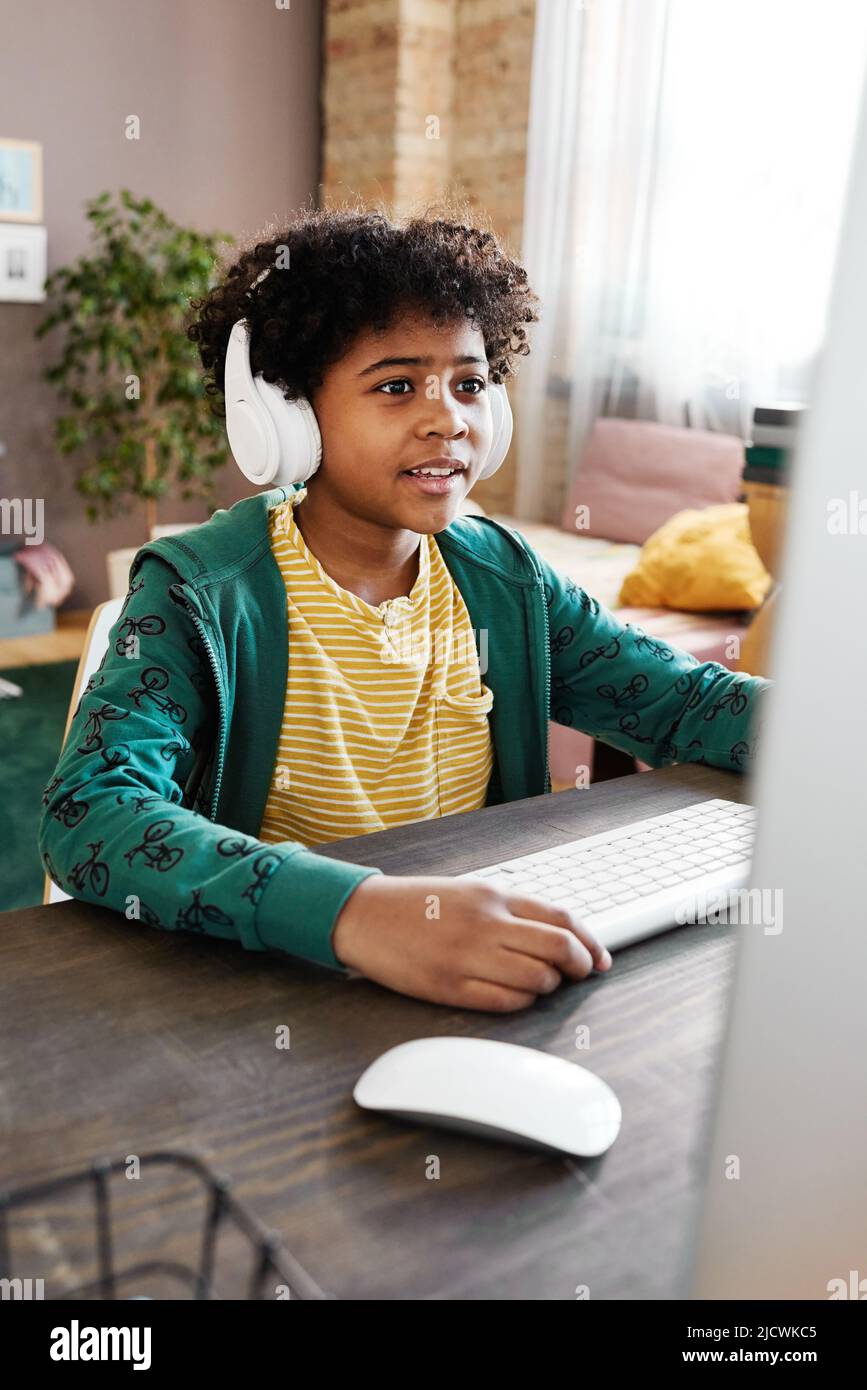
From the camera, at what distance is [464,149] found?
A: 14.2ft

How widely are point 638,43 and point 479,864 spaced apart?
3583 mm

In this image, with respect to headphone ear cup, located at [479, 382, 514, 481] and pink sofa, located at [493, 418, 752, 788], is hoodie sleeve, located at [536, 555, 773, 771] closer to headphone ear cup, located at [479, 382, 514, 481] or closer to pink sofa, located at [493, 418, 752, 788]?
headphone ear cup, located at [479, 382, 514, 481]

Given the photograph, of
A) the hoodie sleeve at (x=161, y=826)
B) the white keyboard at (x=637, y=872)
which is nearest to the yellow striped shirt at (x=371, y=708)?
the hoodie sleeve at (x=161, y=826)

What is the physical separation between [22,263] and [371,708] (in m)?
3.41

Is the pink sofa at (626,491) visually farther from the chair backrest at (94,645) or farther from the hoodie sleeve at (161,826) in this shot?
the hoodie sleeve at (161,826)

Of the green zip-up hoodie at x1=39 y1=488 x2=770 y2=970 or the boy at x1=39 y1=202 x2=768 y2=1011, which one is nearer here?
the green zip-up hoodie at x1=39 y1=488 x2=770 y2=970

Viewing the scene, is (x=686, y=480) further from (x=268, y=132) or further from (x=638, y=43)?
(x=268, y=132)

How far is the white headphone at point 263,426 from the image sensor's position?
41.6 inches

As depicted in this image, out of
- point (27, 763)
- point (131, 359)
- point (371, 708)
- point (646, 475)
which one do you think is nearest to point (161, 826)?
point (371, 708)

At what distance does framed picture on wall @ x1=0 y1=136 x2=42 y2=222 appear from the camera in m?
3.86

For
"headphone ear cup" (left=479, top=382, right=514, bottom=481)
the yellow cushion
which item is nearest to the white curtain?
the yellow cushion

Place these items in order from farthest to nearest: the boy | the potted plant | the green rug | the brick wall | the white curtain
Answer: the brick wall, the potted plant, the white curtain, the green rug, the boy

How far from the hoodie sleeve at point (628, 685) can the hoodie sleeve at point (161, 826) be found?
40 centimetres

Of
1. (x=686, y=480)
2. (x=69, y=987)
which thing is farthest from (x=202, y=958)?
(x=686, y=480)
